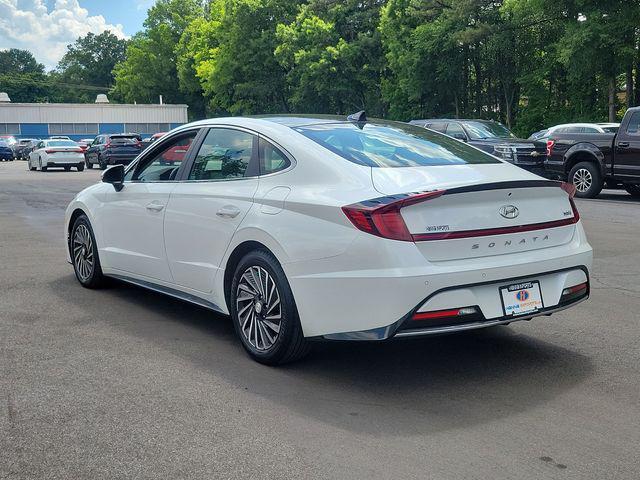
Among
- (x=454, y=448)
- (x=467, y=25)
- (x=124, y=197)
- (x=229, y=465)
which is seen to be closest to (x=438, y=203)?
(x=454, y=448)

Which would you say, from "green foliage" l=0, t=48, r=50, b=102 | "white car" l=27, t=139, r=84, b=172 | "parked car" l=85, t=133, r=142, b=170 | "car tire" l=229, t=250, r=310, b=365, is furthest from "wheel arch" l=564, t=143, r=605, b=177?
"green foliage" l=0, t=48, r=50, b=102

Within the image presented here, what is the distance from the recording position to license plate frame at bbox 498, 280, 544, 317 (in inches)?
177

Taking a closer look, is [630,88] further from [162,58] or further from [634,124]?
[162,58]

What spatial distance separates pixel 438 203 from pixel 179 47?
3445 inches

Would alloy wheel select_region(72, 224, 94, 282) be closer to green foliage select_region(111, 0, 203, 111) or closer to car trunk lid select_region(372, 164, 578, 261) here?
car trunk lid select_region(372, 164, 578, 261)

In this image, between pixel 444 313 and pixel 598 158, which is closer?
pixel 444 313

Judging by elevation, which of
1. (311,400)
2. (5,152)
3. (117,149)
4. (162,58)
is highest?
(162,58)

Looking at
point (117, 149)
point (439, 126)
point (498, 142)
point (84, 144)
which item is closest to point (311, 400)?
point (498, 142)

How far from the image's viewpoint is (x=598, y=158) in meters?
17.0

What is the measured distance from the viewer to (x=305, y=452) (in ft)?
11.9

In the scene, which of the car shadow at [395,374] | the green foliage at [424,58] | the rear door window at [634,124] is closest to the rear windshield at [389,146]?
the car shadow at [395,374]

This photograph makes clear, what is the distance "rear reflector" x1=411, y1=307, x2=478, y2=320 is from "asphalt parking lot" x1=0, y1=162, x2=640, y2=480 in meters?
0.47

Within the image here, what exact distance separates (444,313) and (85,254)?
4.27m

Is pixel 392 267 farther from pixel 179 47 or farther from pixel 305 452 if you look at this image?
pixel 179 47
